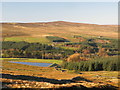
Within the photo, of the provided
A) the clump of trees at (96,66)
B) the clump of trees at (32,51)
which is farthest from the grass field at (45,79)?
the clump of trees at (32,51)

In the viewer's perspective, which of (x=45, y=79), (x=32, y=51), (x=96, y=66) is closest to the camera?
(x=45, y=79)

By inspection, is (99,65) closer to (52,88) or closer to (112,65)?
(112,65)

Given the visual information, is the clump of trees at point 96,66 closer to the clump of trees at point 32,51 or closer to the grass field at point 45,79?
the grass field at point 45,79

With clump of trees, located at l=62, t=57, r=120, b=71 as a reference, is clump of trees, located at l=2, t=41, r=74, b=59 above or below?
above

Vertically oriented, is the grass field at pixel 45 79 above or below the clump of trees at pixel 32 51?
below

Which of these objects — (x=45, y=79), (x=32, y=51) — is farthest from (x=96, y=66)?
(x=32, y=51)

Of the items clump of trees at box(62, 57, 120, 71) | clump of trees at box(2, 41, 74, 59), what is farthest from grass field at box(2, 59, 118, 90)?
clump of trees at box(2, 41, 74, 59)

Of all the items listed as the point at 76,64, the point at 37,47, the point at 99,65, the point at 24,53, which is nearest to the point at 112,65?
the point at 99,65

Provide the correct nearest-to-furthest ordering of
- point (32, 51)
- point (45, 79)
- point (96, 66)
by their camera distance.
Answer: point (45, 79), point (96, 66), point (32, 51)

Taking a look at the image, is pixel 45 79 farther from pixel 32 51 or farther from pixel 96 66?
pixel 32 51

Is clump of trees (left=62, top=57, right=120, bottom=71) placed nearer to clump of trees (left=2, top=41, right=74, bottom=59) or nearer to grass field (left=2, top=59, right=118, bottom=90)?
grass field (left=2, top=59, right=118, bottom=90)

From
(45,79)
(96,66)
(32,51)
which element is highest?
(32,51)

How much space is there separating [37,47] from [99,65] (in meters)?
67.3

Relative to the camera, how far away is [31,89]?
30.2 meters
